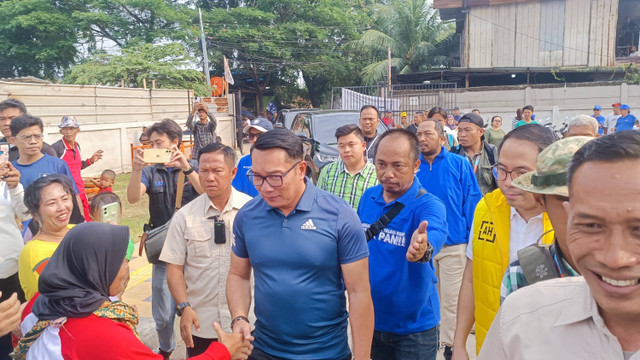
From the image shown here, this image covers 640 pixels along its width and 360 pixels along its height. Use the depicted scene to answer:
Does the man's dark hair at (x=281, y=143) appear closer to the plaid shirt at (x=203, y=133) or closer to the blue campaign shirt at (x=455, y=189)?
the blue campaign shirt at (x=455, y=189)

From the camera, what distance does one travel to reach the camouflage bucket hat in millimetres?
1576

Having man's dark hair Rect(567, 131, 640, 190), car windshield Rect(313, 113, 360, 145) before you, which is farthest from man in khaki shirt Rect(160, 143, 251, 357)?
car windshield Rect(313, 113, 360, 145)

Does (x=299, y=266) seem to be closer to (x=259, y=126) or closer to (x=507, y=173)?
(x=507, y=173)

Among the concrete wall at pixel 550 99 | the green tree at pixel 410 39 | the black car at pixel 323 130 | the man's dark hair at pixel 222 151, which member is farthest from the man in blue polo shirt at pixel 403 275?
the green tree at pixel 410 39

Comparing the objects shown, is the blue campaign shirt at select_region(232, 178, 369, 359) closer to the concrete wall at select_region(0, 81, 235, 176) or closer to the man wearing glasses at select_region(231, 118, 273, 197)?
the man wearing glasses at select_region(231, 118, 273, 197)

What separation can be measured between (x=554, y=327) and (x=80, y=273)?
1791mm

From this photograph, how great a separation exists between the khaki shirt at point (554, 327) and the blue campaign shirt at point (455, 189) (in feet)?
9.65

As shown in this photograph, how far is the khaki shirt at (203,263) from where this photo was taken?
10.2 feet

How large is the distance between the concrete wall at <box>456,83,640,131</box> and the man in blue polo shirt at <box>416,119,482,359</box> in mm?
16451

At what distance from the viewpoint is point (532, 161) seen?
2229 millimetres

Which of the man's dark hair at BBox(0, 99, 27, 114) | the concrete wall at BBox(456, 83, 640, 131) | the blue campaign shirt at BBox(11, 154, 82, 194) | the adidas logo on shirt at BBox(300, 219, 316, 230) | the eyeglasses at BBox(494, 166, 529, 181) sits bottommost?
the adidas logo on shirt at BBox(300, 219, 316, 230)

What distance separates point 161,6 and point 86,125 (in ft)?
59.6

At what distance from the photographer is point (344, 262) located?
232 centimetres

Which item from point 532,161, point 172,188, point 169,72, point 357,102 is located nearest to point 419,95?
point 357,102
